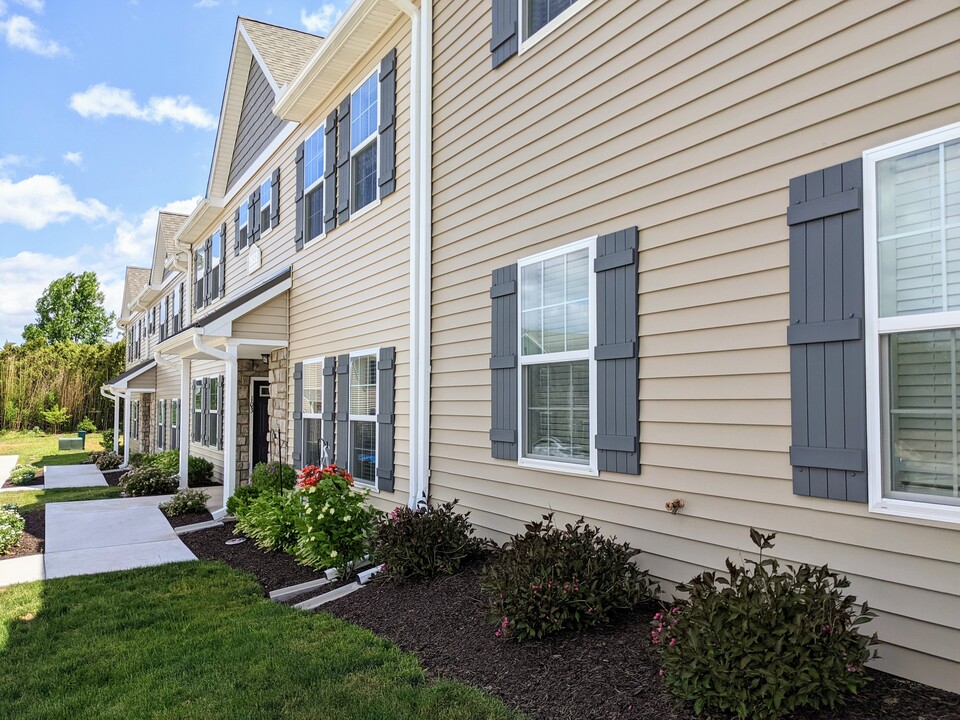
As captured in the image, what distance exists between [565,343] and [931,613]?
9.08ft

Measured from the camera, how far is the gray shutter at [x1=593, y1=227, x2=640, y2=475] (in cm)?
443

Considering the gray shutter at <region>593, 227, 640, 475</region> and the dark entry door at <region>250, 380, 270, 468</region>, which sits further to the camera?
the dark entry door at <region>250, 380, 270, 468</region>

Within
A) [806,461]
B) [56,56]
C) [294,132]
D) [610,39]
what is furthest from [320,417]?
[56,56]

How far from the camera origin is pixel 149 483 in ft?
42.9

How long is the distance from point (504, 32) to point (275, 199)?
664 centimetres

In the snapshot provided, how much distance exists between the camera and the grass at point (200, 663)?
3613 millimetres

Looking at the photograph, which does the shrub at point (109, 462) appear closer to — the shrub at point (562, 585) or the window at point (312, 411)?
the window at point (312, 411)

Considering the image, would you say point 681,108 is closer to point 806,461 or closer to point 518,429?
point 806,461

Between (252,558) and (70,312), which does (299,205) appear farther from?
(70,312)

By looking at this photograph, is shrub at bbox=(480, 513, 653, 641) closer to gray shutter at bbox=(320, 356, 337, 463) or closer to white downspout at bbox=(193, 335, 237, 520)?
gray shutter at bbox=(320, 356, 337, 463)

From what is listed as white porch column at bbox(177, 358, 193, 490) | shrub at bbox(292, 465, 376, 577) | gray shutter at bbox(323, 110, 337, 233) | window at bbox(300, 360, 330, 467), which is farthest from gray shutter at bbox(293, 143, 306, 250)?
shrub at bbox(292, 465, 376, 577)

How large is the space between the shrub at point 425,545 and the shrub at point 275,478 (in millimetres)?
4003

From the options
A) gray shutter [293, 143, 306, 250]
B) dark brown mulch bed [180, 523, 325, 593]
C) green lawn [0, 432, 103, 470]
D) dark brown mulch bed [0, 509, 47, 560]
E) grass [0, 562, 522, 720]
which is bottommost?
green lawn [0, 432, 103, 470]

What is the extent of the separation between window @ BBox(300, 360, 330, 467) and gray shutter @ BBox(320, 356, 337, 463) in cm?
32
